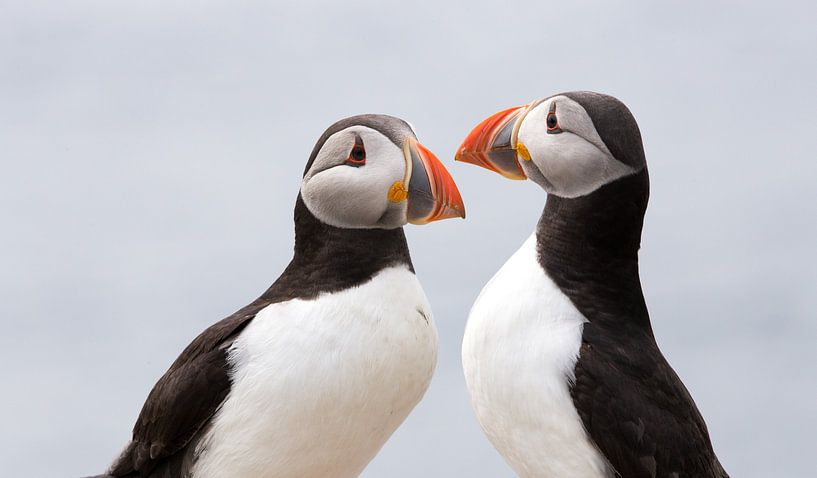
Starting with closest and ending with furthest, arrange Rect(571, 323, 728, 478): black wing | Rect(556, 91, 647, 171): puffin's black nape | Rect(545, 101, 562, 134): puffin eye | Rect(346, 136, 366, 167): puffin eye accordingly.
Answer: Rect(571, 323, 728, 478): black wing, Rect(556, 91, 647, 171): puffin's black nape, Rect(545, 101, 562, 134): puffin eye, Rect(346, 136, 366, 167): puffin eye

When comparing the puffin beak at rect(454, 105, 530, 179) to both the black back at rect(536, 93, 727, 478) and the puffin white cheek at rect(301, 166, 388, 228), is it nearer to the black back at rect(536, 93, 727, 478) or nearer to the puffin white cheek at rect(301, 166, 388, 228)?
the black back at rect(536, 93, 727, 478)

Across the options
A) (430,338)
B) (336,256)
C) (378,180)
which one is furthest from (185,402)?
(378,180)

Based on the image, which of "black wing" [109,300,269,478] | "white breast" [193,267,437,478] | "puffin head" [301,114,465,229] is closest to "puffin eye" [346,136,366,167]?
"puffin head" [301,114,465,229]

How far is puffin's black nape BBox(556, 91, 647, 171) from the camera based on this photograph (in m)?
6.48

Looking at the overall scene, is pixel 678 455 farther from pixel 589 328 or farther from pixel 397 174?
pixel 397 174

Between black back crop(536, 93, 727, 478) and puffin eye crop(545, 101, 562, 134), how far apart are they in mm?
153

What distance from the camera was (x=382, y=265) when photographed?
6.80 m

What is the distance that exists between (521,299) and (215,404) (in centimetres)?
172

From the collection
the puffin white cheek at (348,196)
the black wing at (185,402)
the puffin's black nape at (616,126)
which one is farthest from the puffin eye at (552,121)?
the black wing at (185,402)

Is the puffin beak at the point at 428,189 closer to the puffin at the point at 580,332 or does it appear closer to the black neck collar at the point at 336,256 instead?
the black neck collar at the point at 336,256

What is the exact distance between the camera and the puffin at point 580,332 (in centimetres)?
623

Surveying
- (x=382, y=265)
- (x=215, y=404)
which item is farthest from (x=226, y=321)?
(x=382, y=265)

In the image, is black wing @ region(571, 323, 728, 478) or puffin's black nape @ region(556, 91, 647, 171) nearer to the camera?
black wing @ region(571, 323, 728, 478)

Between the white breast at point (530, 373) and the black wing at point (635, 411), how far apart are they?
71mm
